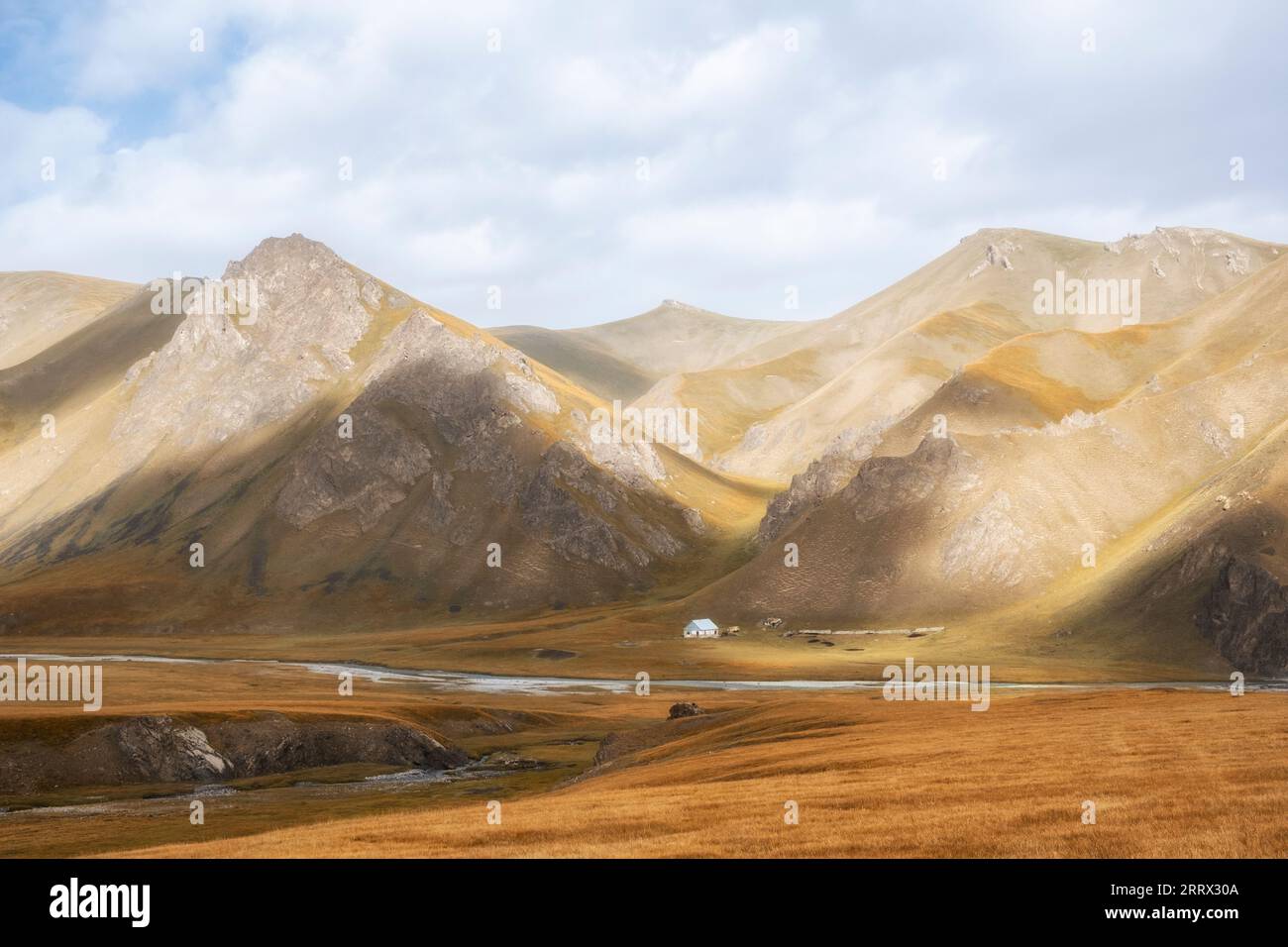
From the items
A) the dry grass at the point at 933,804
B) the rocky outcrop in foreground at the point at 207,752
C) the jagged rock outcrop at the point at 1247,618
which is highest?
the jagged rock outcrop at the point at 1247,618

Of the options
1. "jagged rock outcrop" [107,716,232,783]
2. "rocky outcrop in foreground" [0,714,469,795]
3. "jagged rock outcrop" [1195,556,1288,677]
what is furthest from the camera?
"jagged rock outcrop" [1195,556,1288,677]

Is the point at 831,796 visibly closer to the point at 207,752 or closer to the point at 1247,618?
the point at 207,752

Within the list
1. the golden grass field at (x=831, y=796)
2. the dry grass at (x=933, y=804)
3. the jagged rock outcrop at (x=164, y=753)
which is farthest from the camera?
the jagged rock outcrop at (x=164, y=753)

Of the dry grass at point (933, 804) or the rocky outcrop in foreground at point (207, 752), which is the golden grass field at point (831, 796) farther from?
the rocky outcrop in foreground at point (207, 752)

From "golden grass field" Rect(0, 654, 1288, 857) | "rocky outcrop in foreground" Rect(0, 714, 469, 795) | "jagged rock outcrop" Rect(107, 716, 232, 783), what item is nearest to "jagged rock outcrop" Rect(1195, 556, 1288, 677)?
"golden grass field" Rect(0, 654, 1288, 857)

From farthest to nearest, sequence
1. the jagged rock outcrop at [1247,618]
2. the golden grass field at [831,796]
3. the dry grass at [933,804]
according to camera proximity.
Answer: the jagged rock outcrop at [1247,618], the golden grass field at [831,796], the dry grass at [933,804]

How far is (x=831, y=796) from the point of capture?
3762 cm

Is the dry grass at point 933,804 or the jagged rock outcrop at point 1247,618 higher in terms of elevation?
the jagged rock outcrop at point 1247,618

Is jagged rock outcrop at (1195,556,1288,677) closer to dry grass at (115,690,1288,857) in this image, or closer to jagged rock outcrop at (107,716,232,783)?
dry grass at (115,690,1288,857)

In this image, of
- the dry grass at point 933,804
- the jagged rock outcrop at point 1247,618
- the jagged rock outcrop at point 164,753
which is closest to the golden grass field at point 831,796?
the dry grass at point 933,804

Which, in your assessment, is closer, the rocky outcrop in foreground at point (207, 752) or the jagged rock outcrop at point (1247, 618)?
the rocky outcrop in foreground at point (207, 752)

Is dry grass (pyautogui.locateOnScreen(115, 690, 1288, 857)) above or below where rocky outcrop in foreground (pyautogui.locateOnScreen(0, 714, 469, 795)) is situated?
above

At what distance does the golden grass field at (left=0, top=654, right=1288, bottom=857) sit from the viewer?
28.9 meters

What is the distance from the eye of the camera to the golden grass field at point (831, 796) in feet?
94.8
